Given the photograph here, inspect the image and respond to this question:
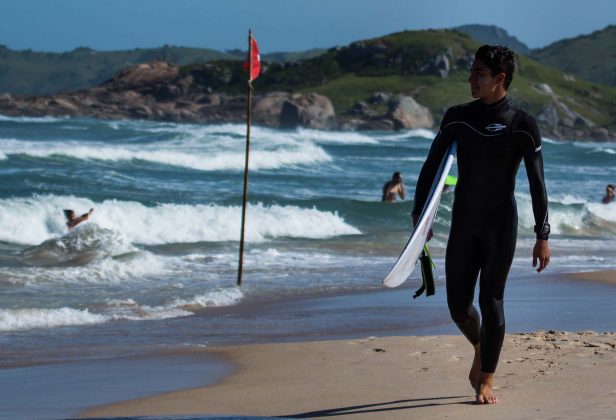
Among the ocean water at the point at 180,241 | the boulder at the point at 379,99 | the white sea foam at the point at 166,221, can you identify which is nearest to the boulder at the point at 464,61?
the boulder at the point at 379,99

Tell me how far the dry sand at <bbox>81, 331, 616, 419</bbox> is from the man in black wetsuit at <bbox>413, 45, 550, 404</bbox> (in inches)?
15.0

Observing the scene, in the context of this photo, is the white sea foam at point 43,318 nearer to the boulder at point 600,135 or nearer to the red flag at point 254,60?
the red flag at point 254,60

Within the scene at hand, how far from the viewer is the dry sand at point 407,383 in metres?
5.79

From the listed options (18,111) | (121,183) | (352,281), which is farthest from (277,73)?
(352,281)

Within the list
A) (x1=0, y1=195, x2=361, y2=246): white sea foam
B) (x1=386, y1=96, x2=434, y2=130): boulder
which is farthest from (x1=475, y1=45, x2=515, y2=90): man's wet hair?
(x1=386, y1=96, x2=434, y2=130): boulder

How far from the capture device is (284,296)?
1245 centimetres

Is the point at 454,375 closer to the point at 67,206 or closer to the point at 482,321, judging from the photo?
the point at 482,321

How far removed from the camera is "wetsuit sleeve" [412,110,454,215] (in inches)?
228

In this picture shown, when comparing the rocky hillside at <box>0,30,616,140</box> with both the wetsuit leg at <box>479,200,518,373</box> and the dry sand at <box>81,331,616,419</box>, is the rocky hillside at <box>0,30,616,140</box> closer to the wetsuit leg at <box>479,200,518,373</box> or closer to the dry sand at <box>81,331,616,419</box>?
the dry sand at <box>81,331,616,419</box>

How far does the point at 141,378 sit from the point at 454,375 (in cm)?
197

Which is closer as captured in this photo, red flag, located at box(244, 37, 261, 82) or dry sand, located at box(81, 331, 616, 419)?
dry sand, located at box(81, 331, 616, 419)

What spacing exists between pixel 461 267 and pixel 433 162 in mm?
528

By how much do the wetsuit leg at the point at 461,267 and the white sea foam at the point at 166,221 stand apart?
45.4 feet

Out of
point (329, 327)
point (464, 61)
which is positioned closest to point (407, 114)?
point (464, 61)
